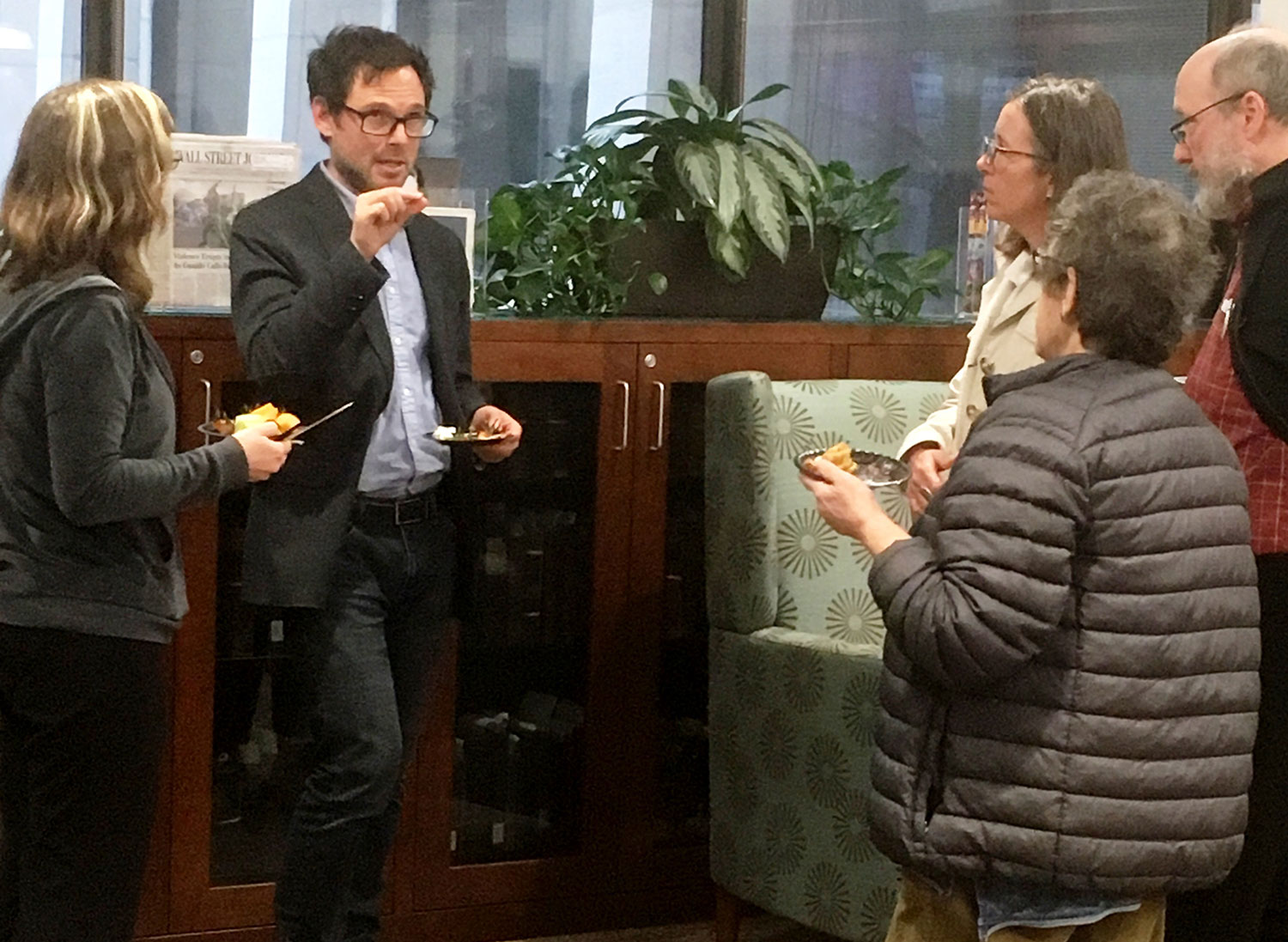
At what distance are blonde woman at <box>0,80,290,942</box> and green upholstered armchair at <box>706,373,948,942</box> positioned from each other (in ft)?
3.89

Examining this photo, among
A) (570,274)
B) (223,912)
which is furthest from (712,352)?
(223,912)

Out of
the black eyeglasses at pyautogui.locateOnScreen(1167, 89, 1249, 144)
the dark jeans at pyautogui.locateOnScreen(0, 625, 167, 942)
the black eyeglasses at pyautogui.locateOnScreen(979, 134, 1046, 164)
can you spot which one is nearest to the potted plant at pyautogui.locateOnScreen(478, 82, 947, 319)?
the black eyeglasses at pyautogui.locateOnScreen(979, 134, 1046, 164)

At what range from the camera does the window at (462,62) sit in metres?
3.58

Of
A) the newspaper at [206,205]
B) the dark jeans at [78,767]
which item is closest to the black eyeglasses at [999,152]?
the newspaper at [206,205]

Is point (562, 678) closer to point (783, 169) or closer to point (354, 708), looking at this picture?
point (354, 708)

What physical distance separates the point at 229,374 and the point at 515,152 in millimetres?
1180

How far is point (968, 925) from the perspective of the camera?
207cm

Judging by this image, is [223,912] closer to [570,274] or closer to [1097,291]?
[570,274]

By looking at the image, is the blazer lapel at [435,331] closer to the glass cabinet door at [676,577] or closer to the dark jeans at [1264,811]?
the glass cabinet door at [676,577]

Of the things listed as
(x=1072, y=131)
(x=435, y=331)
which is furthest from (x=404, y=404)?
(x=1072, y=131)

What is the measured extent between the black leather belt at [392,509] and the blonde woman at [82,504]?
383mm

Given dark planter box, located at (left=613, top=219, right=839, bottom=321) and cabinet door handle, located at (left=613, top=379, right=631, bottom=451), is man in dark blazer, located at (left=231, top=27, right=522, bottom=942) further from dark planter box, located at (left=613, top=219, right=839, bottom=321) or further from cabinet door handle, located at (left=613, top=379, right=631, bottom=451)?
dark planter box, located at (left=613, top=219, right=839, bottom=321)

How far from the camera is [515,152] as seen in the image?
3934 millimetres

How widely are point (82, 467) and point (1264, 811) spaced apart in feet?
5.28
